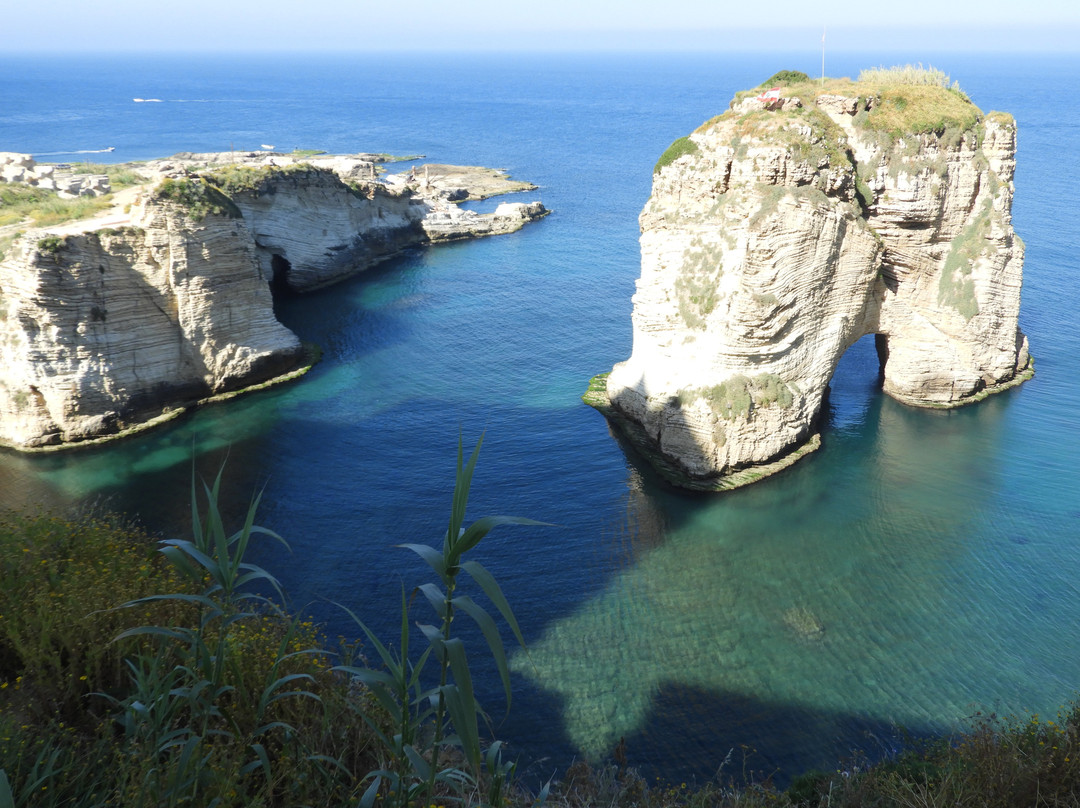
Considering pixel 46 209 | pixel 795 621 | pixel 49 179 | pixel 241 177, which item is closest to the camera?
pixel 795 621

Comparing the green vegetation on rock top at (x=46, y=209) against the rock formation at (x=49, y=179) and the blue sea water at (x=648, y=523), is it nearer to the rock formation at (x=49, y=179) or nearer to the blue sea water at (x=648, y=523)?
the rock formation at (x=49, y=179)

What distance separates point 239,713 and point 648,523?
60.0 feet

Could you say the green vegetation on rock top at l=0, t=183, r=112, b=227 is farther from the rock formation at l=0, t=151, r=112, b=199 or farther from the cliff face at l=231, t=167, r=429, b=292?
the cliff face at l=231, t=167, r=429, b=292

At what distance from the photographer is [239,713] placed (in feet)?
35.0

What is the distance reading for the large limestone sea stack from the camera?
29312 millimetres

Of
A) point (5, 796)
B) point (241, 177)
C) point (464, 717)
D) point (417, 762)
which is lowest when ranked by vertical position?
point (417, 762)

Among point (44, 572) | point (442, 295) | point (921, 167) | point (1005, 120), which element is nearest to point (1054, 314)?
point (1005, 120)

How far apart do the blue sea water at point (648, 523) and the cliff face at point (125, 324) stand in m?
1.82

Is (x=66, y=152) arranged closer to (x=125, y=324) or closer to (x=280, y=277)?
(x=280, y=277)

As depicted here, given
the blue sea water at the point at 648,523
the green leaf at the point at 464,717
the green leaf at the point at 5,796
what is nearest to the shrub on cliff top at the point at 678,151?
the blue sea water at the point at 648,523

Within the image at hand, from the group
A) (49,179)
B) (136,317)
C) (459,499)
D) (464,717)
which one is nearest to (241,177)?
(136,317)

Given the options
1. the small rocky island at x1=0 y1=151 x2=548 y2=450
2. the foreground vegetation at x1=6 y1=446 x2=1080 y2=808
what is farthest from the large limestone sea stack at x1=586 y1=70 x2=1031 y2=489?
the small rocky island at x1=0 y1=151 x2=548 y2=450

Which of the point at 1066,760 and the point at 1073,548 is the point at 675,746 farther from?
the point at 1073,548

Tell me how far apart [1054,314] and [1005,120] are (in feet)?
53.7
